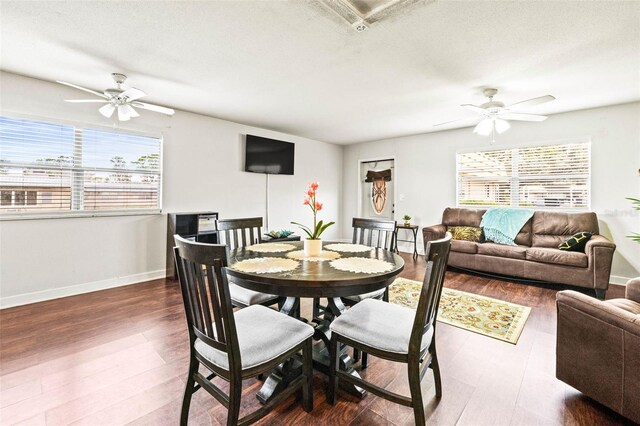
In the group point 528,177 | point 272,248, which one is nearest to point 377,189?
point 528,177

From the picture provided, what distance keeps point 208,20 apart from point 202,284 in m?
1.94

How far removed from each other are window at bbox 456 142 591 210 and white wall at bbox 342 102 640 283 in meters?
0.12

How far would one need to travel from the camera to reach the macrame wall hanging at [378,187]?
21.3ft

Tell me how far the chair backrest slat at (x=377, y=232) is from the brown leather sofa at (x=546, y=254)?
226 centimetres

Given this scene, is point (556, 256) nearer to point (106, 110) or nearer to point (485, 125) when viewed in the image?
point (485, 125)

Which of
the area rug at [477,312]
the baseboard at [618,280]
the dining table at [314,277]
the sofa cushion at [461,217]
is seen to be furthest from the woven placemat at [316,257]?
the baseboard at [618,280]

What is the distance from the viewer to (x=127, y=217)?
12.5ft

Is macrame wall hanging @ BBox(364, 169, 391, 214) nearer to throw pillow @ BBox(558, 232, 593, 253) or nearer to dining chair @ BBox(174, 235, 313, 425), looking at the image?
throw pillow @ BBox(558, 232, 593, 253)

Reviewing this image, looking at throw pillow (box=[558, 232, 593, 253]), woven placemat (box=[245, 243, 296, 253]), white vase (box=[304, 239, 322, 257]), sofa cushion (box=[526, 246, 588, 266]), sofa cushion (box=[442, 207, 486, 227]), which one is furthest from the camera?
sofa cushion (box=[442, 207, 486, 227])

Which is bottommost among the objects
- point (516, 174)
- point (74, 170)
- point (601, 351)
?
point (601, 351)

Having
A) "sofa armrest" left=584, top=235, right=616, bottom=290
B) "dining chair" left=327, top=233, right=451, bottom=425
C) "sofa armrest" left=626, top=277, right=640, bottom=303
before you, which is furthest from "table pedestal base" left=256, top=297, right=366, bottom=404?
"sofa armrest" left=584, top=235, right=616, bottom=290

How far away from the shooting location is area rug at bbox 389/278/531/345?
2.54 m

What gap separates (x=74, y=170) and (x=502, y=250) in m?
5.64

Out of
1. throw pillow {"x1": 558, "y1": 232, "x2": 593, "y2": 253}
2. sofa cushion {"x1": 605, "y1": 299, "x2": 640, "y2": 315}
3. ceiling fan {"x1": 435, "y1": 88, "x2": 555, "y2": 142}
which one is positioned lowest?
sofa cushion {"x1": 605, "y1": 299, "x2": 640, "y2": 315}
